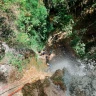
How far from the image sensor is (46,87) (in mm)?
9602

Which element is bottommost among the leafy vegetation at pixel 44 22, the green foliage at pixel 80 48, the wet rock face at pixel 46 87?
the wet rock face at pixel 46 87

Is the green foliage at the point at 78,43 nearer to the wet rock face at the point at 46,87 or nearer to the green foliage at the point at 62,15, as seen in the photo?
the green foliage at the point at 62,15

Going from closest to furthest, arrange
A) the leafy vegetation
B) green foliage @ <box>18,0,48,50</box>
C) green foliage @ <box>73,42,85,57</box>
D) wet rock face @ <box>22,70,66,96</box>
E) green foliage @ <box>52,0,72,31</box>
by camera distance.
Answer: wet rock face @ <box>22,70,66,96</box> → the leafy vegetation → green foliage @ <box>18,0,48,50</box> → green foliage @ <box>73,42,85,57</box> → green foliage @ <box>52,0,72,31</box>

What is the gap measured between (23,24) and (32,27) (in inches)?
23.8

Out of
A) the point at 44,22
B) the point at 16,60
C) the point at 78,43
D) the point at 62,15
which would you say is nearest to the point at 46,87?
the point at 16,60

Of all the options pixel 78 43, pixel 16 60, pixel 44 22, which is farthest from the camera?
pixel 78 43

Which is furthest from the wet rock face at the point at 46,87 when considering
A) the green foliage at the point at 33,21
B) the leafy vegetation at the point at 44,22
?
the green foliage at the point at 33,21

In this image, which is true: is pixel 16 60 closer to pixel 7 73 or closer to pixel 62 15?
pixel 7 73

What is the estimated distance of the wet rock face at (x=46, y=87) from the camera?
902 cm

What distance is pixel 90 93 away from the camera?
10.2 m

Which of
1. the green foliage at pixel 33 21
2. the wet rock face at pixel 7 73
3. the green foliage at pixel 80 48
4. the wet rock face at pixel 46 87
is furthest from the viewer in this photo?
the green foliage at pixel 80 48

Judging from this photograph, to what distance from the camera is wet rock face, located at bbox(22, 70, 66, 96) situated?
9.02 meters

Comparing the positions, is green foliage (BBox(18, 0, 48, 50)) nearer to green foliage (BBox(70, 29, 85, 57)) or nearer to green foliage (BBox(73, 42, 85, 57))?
green foliage (BBox(70, 29, 85, 57))

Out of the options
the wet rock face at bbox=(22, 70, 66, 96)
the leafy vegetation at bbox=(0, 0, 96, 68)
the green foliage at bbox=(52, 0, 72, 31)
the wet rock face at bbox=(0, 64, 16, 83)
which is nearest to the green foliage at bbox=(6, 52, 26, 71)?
the leafy vegetation at bbox=(0, 0, 96, 68)
